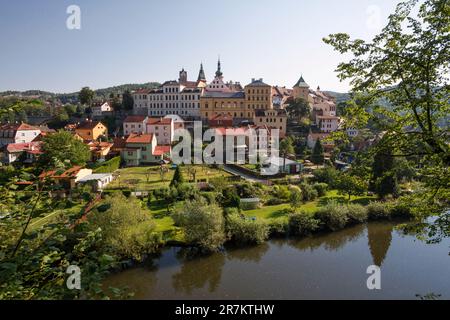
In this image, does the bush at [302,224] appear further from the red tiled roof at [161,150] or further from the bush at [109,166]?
the red tiled roof at [161,150]

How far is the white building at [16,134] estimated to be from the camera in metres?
48.6

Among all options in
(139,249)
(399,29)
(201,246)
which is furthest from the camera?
(201,246)

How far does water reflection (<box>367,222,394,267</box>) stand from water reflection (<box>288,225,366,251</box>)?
83 centimetres

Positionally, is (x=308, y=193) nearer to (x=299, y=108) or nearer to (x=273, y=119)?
(x=273, y=119)

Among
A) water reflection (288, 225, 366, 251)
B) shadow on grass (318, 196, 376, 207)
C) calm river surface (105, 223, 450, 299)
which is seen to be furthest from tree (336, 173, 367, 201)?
shadow on grass (318, 196, 376, 207)

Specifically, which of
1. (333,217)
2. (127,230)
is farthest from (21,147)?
(333,217)

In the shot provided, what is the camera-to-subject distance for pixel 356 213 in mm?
24141

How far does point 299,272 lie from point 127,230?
31.0 feet

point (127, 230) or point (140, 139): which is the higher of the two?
point (140, 139)

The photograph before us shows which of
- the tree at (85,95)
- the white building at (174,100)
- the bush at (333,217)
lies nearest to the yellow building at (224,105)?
the white building at (174,100)

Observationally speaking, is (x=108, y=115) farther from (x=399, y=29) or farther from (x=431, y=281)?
(x=399, y=29)

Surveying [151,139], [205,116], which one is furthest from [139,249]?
[205,116]

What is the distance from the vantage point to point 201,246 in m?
19.5
